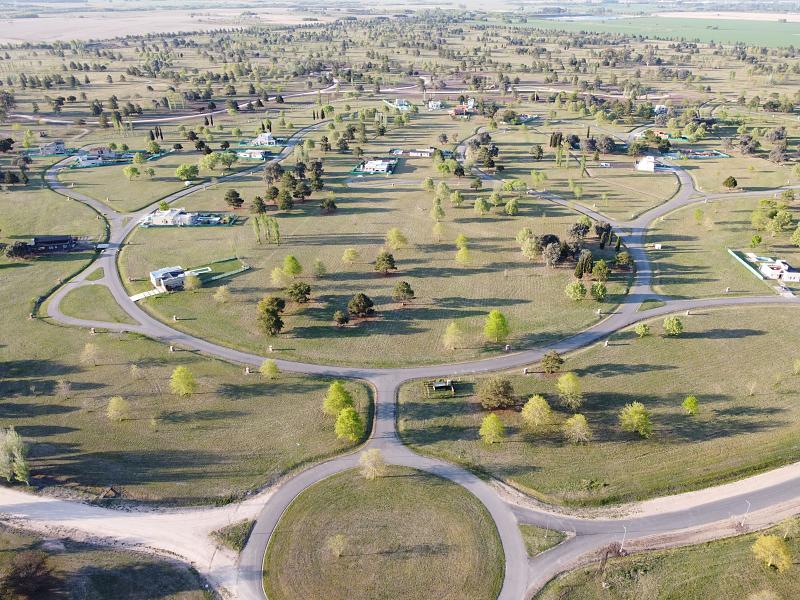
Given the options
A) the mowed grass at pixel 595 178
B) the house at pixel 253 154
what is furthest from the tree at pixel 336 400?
the house at pixel 253 154

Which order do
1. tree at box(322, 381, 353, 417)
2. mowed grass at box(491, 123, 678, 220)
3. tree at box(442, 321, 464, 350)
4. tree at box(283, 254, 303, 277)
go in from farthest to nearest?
mowed grass at box(491, 123, 678, 220) → tree at box(283, 254, 303, 277) → tree at box(442, 321, 464, 350) → tree at box(322, 381, 353, 417)

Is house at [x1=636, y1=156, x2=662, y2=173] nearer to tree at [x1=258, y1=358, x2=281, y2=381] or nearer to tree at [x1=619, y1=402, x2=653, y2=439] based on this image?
tree at [x1=619, y1=402, x2=653, y2=439]

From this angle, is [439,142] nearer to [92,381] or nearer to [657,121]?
[657,121]

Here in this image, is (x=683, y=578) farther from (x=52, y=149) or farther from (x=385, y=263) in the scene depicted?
(x=52, y=149)

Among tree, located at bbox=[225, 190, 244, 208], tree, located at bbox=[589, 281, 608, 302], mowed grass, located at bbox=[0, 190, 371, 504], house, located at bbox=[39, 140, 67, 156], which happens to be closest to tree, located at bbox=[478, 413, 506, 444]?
mowed grass, located at bbox=[0, 190, 371, 504]

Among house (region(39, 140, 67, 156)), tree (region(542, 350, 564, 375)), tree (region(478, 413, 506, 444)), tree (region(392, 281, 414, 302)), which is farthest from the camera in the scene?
house (region(39, 140, 67, 156))

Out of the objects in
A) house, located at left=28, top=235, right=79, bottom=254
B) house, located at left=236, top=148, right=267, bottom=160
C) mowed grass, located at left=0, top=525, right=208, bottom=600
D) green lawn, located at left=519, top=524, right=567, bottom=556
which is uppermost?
house, located at left=236, top=148, right=267, bottom=160

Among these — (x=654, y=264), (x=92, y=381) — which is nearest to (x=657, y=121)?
(x=654, y=264)
